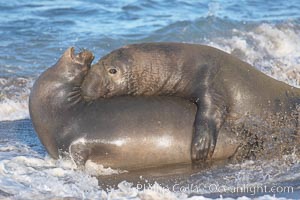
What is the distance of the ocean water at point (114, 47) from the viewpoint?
6.11 metres

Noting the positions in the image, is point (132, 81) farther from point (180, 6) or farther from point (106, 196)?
point (180, 6)

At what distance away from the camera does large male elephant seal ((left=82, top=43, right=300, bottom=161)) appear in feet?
22.5

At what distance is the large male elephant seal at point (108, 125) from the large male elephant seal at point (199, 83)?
13cm

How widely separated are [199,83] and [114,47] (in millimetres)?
7350

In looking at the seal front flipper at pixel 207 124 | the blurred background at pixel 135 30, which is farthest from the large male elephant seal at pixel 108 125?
the blurred background at pixel 135 30

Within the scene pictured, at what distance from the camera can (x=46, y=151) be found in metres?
7.34

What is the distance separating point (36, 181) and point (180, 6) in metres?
→ 13.8

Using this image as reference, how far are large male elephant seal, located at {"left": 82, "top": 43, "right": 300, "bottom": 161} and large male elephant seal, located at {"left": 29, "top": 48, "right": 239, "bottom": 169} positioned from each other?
128 mm

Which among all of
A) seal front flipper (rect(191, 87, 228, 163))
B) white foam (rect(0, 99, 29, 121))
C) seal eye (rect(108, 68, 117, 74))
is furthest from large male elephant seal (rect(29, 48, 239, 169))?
white foam (rect(0, 99, 29, 121))

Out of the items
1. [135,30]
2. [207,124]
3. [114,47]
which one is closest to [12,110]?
[207,124]

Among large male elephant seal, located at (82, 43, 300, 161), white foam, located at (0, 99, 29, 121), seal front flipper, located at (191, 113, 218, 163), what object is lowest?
white foam, located at (0, 99, 29, 121)

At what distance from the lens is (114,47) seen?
14.2m

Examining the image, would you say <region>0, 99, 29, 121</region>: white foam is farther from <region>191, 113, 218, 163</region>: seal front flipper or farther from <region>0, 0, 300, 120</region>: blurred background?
<region>191, 113, 218, 163</region>: seal front flipper

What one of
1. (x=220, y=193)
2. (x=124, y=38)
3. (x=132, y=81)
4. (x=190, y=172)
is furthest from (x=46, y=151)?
(x=124, y=38)
